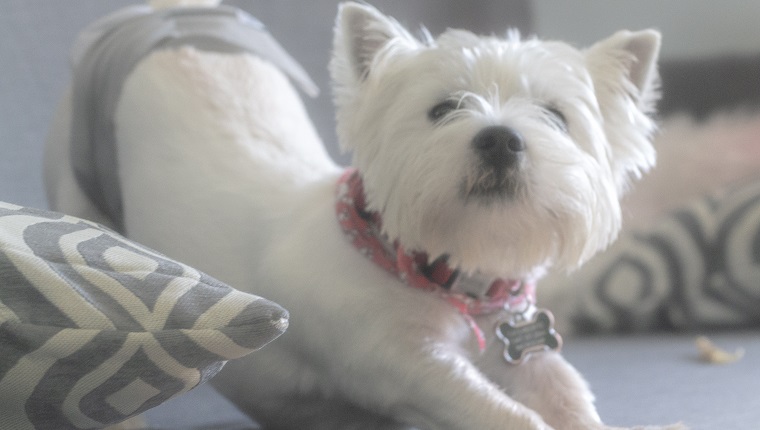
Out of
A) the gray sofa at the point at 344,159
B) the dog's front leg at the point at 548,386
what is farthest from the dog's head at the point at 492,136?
the gray sofa at the point at 344,159

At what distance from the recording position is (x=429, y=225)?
85 centimetres

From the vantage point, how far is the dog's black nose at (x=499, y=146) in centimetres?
81

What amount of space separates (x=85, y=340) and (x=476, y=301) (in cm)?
47

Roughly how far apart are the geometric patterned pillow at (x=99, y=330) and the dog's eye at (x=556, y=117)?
0.42 meters

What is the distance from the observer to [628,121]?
0.96 m

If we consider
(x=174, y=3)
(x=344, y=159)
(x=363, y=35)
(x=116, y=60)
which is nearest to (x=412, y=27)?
(x=344, y=159)

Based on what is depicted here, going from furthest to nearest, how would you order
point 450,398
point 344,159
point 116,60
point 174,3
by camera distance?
point 344,159, point 174,3, point 116,60, point 450,398

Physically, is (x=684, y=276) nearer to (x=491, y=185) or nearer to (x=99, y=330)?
(x=491, y=185)

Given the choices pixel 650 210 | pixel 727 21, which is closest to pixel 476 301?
pixel 650 210

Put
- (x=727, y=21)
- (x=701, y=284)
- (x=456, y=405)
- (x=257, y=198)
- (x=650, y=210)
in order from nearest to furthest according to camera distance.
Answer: (x=456, y=405) → (x=257, y=198) → (x=701, y=284) → (x=650, y=210) → (x=727, y=21)

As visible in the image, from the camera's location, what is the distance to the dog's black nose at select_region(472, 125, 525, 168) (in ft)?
2.64

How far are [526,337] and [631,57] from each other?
348 millimetres

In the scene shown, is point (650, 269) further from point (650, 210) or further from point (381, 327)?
point (381, 327)

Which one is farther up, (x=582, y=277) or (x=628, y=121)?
(x=628, y=121)
